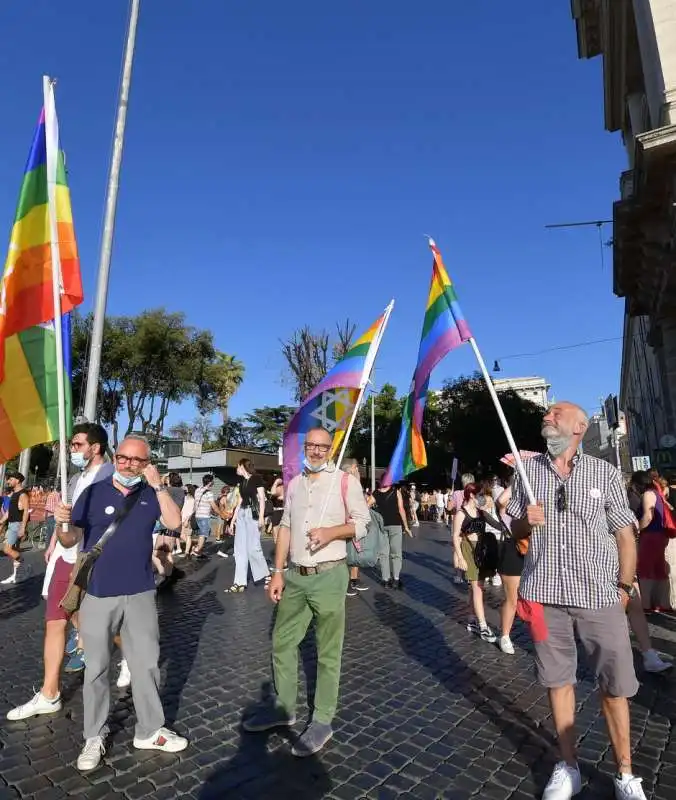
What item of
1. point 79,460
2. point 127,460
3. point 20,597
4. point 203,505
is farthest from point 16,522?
point 127,460

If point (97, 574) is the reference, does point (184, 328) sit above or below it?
above

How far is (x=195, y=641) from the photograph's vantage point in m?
6.12

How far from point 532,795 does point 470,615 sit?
170 inches

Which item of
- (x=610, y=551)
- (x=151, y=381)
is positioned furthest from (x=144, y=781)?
(x=151, y=381)

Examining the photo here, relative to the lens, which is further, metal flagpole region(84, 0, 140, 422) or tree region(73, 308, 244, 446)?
tree region(73, 308, 244, 446)

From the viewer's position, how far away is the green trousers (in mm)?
3545

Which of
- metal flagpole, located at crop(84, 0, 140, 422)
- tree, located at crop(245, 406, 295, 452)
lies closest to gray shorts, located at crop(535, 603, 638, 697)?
metal flagpole, located at crop(84, 0, 140, 422)

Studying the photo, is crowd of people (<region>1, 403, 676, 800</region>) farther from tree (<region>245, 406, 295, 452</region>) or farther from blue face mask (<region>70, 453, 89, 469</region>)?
tree (<region>245, 406, 295, 452</region>)

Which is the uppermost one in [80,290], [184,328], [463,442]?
[184,328]

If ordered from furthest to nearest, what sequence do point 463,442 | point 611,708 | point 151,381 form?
A: point 463,442
point 151,381
point 611,708

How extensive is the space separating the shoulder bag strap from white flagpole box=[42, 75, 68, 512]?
327mm

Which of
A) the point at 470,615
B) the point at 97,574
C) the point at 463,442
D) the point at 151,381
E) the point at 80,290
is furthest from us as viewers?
the point at 463,442

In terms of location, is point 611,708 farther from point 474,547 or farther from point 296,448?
point 296,448

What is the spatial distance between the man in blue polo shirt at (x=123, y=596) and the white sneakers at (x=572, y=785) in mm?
2048
